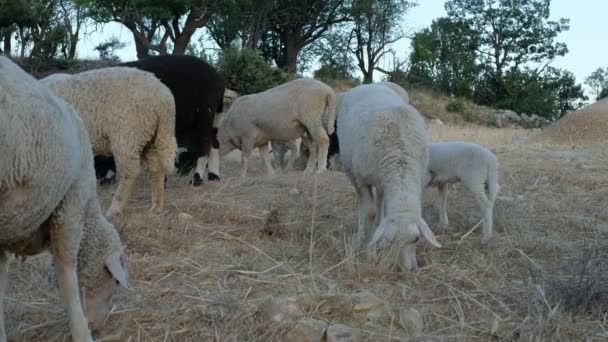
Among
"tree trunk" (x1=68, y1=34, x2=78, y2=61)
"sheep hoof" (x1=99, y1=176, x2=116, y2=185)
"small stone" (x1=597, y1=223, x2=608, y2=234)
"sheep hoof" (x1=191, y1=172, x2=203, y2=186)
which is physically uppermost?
"tree trunk" (x1=68, y1=34, x2=78, y2=61)

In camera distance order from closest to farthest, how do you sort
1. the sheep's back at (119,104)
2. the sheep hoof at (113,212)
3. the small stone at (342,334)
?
→ the small stone at (342,334) → the sheep's back at (119,104) → the sheep hoof at (113,212)

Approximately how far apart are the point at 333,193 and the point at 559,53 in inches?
1658

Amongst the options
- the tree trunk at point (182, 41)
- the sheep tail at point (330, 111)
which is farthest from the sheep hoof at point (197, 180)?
the tree trunk at point (182, 41)

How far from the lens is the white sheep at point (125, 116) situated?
22.3 feet

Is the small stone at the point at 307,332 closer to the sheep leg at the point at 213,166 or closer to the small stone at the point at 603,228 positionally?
the small stone at the point at 603,228

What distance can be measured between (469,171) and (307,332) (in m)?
3.41

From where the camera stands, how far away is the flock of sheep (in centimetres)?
316

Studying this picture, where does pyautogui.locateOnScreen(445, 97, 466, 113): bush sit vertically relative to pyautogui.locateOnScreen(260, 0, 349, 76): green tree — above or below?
below

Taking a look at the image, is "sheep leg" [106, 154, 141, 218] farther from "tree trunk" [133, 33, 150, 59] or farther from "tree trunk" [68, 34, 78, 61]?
"tree trunk" [133, 33, 150, 59]

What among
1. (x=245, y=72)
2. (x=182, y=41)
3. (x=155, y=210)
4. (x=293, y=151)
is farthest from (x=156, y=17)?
(x=155, y=210)

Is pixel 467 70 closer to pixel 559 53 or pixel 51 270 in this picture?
pixel 559 53

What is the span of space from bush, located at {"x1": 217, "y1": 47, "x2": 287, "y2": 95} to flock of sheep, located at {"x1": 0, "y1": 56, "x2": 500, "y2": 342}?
9677 millimetres

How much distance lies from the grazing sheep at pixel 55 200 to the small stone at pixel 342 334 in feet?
3.74

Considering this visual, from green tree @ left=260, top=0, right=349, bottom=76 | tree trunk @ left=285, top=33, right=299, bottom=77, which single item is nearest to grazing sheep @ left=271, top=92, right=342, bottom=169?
green tree @ left=260, top=0, right=349, bottom=76
